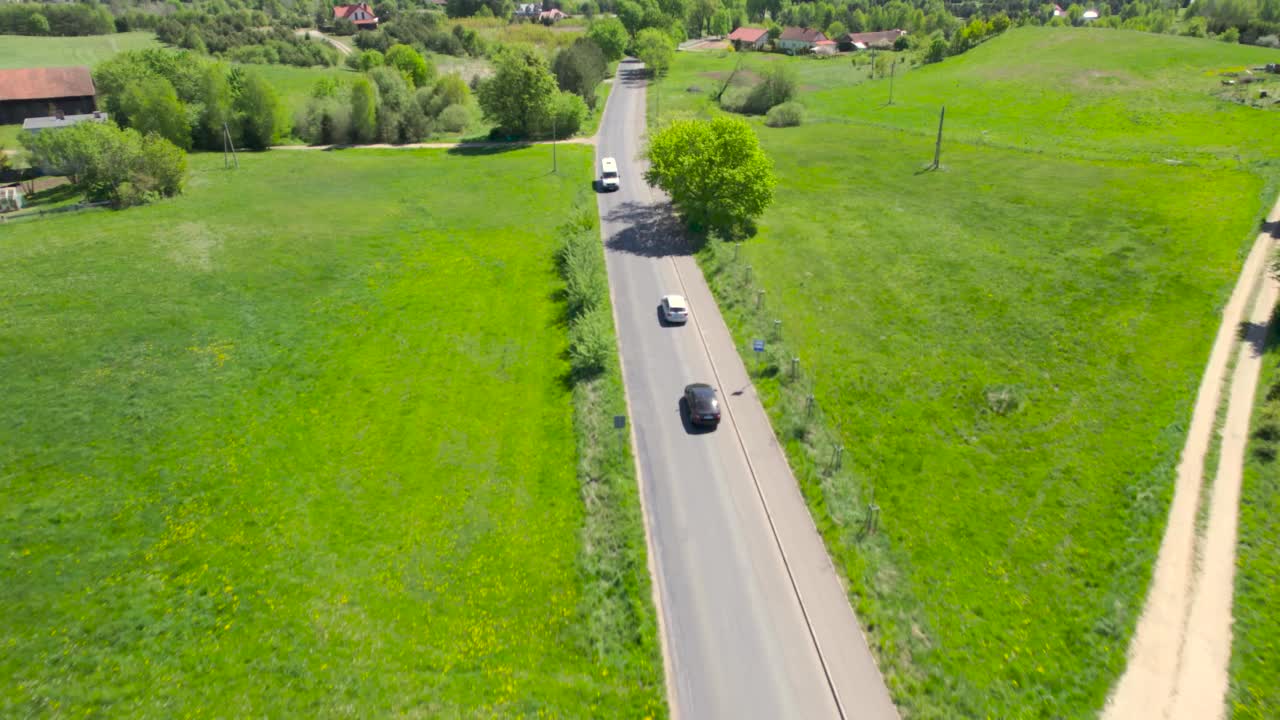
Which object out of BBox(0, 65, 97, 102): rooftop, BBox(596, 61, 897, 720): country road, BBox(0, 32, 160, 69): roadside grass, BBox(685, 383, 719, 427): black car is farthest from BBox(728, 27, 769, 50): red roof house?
BBox(685, 383, 719, 427): black car

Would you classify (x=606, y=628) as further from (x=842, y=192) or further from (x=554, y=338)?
(x=842, y=192)

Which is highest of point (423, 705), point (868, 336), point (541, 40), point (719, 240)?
point (541, 40)

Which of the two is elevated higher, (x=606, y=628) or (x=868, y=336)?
(x=868, y=336)

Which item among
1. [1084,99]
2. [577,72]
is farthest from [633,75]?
[1084,99]

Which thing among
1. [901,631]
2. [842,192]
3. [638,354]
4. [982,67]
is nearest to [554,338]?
[638,354]

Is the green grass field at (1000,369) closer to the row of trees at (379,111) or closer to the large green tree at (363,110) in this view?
the row of trees at (379,111)

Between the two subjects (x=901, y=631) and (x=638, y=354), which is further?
(x=638, y=354)

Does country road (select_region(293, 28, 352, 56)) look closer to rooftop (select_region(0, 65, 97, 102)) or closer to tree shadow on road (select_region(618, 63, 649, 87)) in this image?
tree shadow on road (select_region(618, 63, 649, 87))
